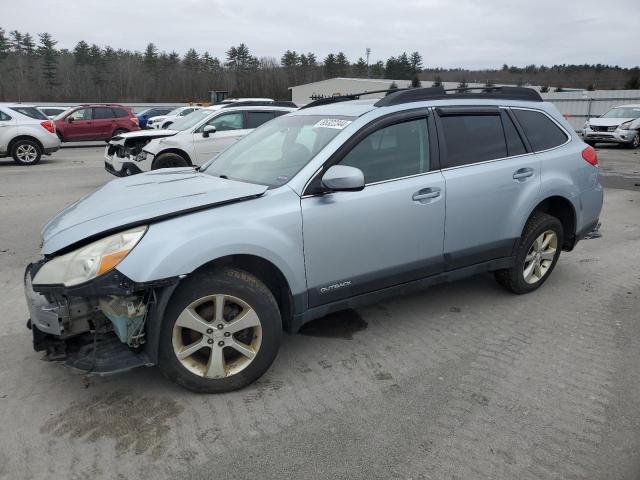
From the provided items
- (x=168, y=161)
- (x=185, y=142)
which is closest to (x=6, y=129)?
(x=168, y=161)

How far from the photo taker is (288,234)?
309 centimetres

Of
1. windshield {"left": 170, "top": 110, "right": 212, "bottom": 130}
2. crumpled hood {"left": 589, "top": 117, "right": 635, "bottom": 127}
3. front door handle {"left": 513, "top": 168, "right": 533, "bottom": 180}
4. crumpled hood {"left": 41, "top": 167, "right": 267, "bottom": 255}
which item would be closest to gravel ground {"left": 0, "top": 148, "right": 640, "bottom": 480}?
crumpled hood {"left": 41, "top": 167, "right": 267, "bottom": 255}

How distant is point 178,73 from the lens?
85.4m

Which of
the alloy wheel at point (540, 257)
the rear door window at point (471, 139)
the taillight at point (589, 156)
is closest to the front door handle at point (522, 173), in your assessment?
the rear door window at point (471, 139)

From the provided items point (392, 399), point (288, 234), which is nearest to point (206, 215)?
point (288, 234)

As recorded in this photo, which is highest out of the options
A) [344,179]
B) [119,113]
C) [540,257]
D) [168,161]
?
[119,113]

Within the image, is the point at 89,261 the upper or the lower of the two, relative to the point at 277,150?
lower

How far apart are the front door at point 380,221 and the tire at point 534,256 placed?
1.04 m

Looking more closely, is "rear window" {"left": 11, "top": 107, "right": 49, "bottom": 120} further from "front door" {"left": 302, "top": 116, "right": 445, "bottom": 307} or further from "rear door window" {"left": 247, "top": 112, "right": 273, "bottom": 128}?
"front door" {"left": 302, "top": 116, "right": 445, "bottom": 307}

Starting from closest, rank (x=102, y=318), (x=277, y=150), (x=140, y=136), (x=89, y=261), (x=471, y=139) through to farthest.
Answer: (x=89, y=261)
(x=102, y=318)
(x=277, y=150)
(x=471, y=139)
(x=140, y=136)

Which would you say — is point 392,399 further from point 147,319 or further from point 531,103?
point 531,103

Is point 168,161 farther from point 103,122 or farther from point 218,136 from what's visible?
point 103,122

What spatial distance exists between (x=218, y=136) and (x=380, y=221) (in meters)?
7.95

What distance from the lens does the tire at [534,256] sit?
445cm
